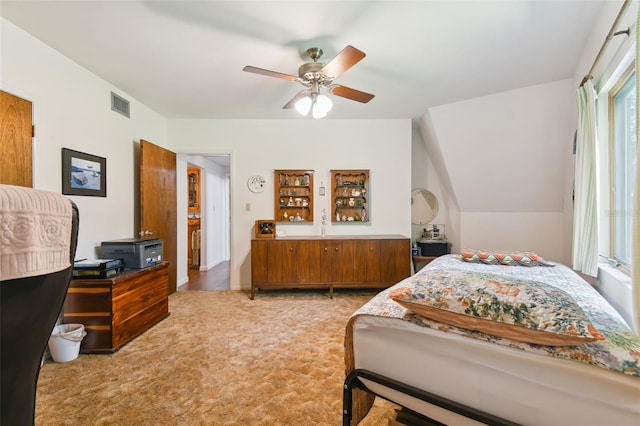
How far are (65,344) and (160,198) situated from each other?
75.4 inches

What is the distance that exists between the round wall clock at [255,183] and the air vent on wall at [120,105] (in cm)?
164

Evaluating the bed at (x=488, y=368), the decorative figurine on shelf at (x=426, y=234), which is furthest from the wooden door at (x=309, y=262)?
the bed at (x=488, y=368)

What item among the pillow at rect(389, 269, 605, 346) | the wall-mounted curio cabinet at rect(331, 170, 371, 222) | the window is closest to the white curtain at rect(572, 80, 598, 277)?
the window

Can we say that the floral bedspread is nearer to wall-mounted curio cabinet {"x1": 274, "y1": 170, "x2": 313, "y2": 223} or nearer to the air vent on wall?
wall-mounted curio cabinet {"x1": 274, "y1": 170, "x2": 313, "y2": 223}

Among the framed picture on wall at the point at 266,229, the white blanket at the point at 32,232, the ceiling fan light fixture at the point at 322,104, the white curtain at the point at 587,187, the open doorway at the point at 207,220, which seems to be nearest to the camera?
the white blanket at the point at 32,232

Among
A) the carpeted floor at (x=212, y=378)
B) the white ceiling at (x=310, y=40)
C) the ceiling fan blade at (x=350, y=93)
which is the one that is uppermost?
the white ceiling at (x=310, y=40)

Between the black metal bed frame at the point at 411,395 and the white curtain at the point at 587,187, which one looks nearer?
the black metal bed frame at the point at 411,395

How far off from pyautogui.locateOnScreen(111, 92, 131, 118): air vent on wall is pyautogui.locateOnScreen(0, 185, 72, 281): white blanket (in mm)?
2907

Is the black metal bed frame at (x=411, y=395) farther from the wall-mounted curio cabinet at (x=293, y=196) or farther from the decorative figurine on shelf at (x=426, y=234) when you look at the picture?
the decorative figurine on shelf at (x=426, y=234)

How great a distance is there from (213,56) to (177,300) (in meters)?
2.95

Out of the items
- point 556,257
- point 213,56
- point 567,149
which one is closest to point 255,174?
point 213,56

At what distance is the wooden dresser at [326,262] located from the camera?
11.5ft

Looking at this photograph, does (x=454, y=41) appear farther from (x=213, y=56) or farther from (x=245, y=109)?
(x=245, y=109)

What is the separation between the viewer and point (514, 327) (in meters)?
0.91
